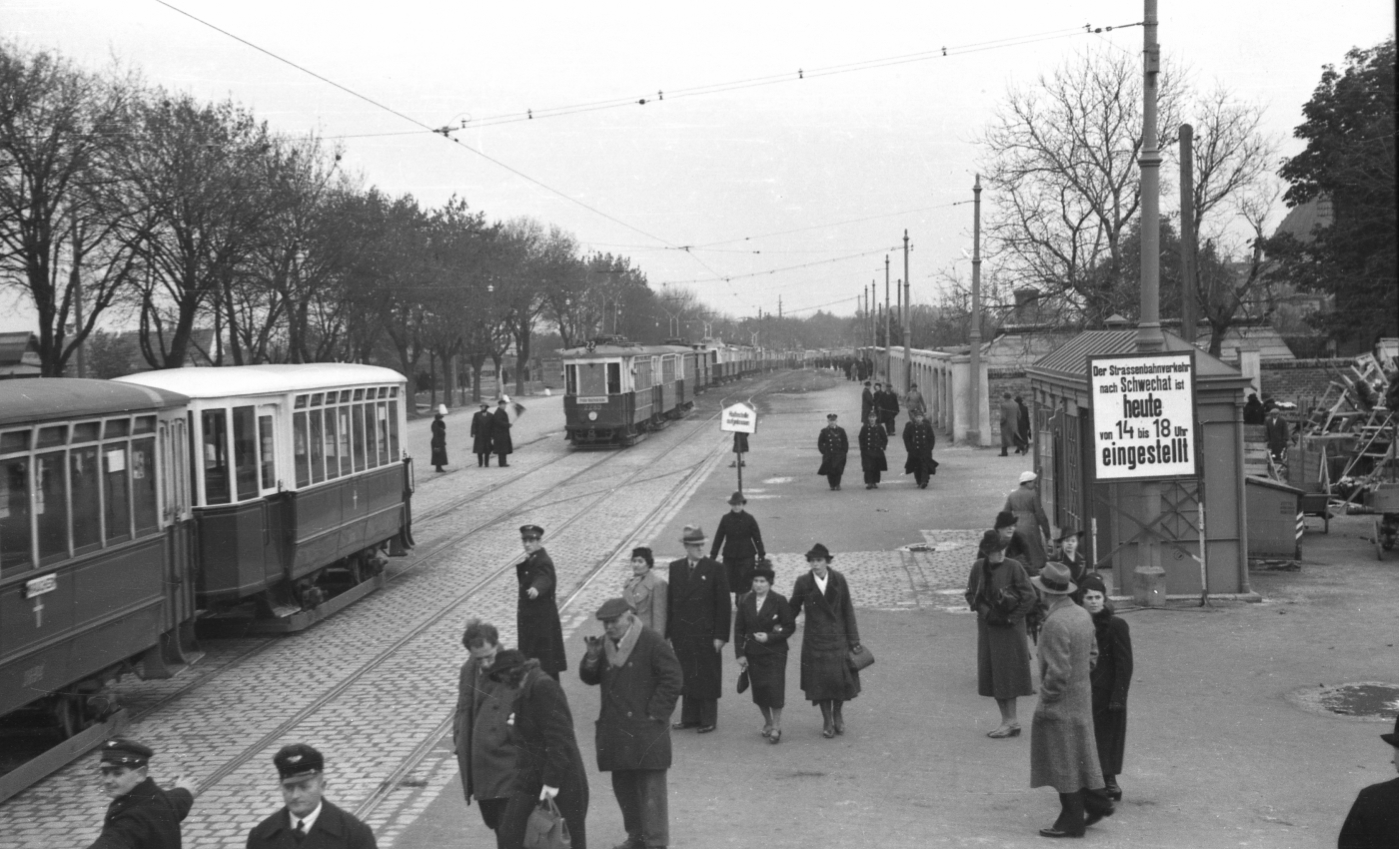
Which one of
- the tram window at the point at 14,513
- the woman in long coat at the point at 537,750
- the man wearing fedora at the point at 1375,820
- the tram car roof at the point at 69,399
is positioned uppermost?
the tram car roof at the point at 69,399

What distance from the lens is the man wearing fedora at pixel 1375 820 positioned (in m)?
4.21

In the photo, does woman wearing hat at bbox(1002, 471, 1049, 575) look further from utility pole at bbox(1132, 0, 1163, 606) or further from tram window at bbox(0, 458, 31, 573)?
tram window at bbox(0, 458, 31, 573)

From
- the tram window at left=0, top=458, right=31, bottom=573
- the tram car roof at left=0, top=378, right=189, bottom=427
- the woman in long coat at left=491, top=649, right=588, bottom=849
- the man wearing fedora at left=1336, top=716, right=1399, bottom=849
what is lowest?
the woman in long coat at left=491, top=649, right=588, bottom=849

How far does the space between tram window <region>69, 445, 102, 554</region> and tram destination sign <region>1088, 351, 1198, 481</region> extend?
30.4ft

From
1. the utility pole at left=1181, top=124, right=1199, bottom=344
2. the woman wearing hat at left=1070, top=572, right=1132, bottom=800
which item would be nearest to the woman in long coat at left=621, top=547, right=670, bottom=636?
the woman wearing hat at left=1070, top=572, right=1132, bottom=800

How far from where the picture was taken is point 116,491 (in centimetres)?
1073

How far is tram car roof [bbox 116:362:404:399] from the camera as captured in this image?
13.1 m

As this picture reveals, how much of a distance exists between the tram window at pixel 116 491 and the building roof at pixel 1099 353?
9.41m

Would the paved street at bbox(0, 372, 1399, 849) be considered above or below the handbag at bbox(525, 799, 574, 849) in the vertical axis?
below

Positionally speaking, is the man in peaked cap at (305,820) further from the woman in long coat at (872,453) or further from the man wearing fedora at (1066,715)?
Answer: the woman in long coat at (872,453)

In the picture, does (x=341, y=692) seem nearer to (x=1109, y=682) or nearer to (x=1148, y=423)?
(x=1109, y=682)

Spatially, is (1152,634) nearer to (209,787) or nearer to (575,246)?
(209,787)

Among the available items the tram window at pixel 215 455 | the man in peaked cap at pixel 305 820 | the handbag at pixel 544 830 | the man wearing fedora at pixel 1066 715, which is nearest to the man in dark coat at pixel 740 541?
the tram window at pixel 215 455

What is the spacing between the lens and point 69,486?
391 inches
